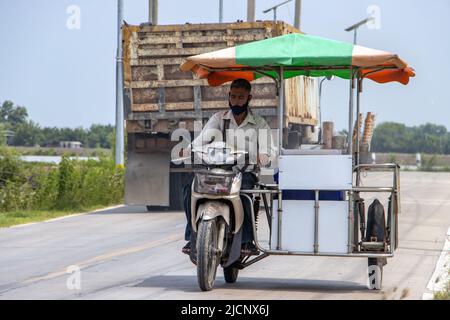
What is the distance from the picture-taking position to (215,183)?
1154 centimetres

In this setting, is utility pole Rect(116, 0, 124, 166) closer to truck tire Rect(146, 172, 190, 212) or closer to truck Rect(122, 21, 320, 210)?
truck tire Rect(146, 172, 190, 212)


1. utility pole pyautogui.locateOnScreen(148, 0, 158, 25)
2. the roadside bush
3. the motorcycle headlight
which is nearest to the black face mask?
the motorcycle headlight

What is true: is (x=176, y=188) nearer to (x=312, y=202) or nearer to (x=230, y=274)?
(x=230, y=274)

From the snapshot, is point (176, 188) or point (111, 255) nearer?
point (111, 255)

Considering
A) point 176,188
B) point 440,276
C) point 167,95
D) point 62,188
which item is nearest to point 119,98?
point 62,188

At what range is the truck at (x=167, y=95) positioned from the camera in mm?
23562

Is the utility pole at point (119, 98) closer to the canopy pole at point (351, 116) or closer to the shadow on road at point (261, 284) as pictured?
the shadow on road at point (261, 284)

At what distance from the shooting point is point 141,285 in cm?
1234

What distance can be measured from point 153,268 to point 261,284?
6.88 ft

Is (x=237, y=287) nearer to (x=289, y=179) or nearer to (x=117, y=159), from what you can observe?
(x=289, y=179)

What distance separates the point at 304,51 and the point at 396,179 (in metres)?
1.69

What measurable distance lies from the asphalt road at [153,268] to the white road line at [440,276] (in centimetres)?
10

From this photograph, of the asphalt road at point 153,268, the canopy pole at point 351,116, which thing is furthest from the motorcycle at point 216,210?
the canopy pole at point 351,116
